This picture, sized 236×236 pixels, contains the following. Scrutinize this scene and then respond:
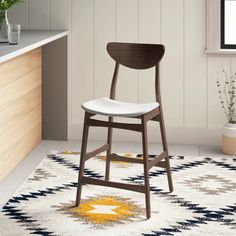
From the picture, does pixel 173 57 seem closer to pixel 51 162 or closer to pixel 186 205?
pixel 51 162

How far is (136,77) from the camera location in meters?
5.08

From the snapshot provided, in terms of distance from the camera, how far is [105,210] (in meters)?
3.53

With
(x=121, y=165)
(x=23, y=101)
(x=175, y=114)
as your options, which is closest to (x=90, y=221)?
(x=121, y=165)

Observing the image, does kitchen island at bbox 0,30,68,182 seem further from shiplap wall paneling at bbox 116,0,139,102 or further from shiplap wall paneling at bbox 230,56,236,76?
shiplap wall paneling at bbox 230,56,236,76

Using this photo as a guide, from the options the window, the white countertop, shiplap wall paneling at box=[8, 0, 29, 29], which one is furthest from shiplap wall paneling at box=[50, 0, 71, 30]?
the window

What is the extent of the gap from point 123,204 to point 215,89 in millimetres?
1687

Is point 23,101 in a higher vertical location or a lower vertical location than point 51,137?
higher

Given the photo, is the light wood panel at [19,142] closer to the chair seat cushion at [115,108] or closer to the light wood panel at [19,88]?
the light wood panel at [19,88]

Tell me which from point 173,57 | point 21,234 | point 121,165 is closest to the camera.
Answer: point 21,234

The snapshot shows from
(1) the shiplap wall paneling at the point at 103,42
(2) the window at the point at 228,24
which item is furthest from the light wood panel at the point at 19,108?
(2) the window at the point at 228,24

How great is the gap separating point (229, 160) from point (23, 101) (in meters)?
1.47

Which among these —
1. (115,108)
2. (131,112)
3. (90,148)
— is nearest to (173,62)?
(90,148)

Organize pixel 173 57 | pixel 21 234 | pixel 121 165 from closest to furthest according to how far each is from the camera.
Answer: pixel 21 234
pixel 121 165
pixel 173 57

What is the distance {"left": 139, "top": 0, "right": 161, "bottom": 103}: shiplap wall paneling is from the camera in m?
4.97
